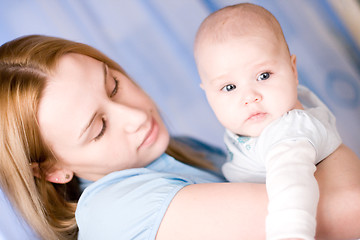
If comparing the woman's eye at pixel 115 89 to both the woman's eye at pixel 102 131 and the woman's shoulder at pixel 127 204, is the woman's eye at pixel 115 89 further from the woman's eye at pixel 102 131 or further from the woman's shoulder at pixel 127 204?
the woman's shoulder at pixel 127 204

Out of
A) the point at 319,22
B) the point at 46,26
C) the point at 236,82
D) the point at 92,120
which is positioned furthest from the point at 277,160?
the point at 46,26

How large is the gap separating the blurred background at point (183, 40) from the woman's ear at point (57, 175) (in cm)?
56

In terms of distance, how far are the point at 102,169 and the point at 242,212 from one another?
0.46 meters

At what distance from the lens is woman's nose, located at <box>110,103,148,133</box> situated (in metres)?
1.15

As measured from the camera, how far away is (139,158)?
48.1 inches

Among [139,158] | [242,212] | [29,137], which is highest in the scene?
[29,137]

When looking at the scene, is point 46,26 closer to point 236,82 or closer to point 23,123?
point 23,123

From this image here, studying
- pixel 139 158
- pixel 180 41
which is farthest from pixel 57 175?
pixel 180 41

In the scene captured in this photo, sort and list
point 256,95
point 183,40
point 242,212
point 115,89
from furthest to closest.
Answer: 1. point 183,40
2. point 115,89
3. point 256,95
4. point 242,212

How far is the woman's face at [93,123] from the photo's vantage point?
109 cm

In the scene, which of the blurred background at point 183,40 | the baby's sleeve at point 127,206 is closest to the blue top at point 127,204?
the baby's sleeve at point 127,206

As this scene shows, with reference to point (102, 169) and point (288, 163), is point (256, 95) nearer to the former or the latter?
point (288, 163)

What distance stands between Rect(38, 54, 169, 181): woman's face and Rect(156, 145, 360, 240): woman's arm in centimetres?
28

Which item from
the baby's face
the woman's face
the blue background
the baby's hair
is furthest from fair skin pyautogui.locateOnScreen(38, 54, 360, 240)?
the blue background
